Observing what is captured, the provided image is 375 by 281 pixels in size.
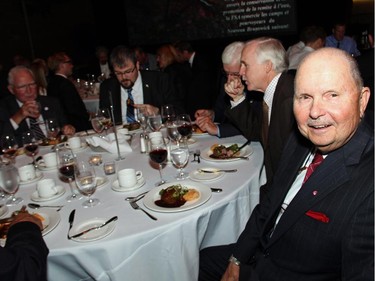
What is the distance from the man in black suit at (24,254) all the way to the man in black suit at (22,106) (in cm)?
183

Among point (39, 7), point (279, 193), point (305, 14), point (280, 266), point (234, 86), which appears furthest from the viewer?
point (39, 7)

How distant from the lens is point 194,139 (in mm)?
2707

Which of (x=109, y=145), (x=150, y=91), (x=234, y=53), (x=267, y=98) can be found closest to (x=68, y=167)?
(x=109, y=145)

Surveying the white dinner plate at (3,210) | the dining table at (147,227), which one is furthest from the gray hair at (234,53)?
the white dinner plate at (3,210)

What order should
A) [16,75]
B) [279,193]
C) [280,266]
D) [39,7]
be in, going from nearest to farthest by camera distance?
[280,266] < [279,193] < [16,75] < [39,7]

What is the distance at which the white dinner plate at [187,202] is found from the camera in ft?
5.20

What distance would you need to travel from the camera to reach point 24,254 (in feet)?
4.14

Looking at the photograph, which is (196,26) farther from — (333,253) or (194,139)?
(333,253)

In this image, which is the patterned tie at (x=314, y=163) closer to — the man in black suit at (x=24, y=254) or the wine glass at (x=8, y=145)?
the man in black suit at (x=24, y=254)

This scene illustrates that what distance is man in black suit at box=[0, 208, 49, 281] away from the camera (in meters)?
1.21

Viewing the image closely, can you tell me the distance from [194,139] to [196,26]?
622cm

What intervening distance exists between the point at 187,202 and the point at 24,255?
0.74 m

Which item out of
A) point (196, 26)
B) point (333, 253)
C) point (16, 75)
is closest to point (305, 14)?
point (196, 26)

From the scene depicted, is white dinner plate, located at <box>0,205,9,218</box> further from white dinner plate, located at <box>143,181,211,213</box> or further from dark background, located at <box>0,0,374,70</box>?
dark background, located at <box>0,0,374,70</box>
